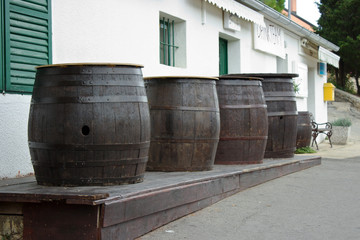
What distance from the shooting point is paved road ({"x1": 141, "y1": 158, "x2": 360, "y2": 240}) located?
4.14 m

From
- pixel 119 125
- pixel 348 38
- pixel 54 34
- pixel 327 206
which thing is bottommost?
pixel 327 206

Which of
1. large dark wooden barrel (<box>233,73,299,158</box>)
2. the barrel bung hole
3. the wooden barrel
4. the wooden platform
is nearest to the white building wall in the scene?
the wooden platform

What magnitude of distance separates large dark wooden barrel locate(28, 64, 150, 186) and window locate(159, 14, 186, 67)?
448cm

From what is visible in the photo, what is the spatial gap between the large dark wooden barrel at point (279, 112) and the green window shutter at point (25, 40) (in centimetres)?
307

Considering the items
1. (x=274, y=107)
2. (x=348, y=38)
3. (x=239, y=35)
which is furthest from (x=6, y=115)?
(x=348, y=38)

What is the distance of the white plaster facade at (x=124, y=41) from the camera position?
208 inches

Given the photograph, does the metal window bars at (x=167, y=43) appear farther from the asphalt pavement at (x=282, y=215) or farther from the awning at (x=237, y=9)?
the asphalt pavement at (x=282, y=215)

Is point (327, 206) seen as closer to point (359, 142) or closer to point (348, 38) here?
point (359, 142)

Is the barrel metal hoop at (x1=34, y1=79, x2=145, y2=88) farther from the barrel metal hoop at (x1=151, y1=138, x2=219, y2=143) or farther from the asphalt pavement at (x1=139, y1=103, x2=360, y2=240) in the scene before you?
the barrel metal hoop at (x1=151, y1=138, x2=219, y2=143)

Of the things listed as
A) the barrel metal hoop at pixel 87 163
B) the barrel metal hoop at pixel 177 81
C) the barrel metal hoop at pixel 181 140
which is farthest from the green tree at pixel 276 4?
the barrel metal hoop at pixel 87 163

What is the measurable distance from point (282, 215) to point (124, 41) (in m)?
3.37

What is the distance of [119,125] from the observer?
4.03 m

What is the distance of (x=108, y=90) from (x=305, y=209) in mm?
2334

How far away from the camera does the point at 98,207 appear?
11.2 ft
